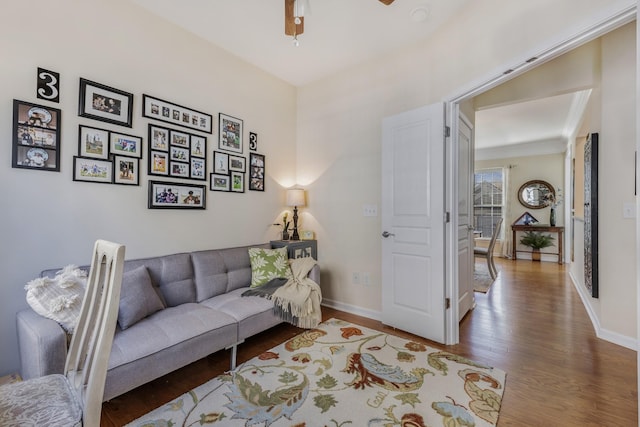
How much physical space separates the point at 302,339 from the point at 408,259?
3.92 ft

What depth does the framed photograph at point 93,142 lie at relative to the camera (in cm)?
196

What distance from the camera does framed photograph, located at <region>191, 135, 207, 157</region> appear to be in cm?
259

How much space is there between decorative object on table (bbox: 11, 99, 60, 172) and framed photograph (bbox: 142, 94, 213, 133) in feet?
1.94

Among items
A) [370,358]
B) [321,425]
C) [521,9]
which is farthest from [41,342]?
[521,9]

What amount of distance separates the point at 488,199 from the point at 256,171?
6.52m

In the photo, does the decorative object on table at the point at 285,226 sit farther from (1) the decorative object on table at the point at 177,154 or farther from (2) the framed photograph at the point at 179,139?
(2) the framed photograph at the point at 179,139

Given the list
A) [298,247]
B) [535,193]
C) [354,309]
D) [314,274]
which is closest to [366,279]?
[354,309]

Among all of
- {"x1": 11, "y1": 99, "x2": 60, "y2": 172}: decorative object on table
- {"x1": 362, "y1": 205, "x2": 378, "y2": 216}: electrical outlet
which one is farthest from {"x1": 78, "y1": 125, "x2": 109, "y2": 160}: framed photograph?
{"x1": 362, "y1": 205, "x2": 378, "y2": 216}: electrical outlet

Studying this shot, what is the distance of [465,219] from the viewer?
2943mm

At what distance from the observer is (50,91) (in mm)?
1841

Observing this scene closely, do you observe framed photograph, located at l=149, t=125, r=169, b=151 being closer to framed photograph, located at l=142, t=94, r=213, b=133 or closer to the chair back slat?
framed photograph, located at l=142, t=94, r=213, b=133

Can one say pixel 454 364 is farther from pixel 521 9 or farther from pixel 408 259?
pixel 521 9

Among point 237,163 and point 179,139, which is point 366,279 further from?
point 179,139

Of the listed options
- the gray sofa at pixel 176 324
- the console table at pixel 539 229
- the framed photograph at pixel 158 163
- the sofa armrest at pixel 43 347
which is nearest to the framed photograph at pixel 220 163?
the framed photograph at pixel 158 163
